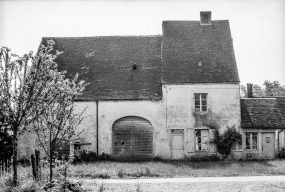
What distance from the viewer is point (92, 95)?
26.7 meters

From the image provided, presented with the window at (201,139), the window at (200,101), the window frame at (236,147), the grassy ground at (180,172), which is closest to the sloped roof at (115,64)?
the window at (200,101)

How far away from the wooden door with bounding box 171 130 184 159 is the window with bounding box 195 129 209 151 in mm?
1018

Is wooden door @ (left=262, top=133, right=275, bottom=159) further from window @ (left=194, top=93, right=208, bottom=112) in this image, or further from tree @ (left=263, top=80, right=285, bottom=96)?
tree @ (left=263, top=80, right=285, bottom=96)

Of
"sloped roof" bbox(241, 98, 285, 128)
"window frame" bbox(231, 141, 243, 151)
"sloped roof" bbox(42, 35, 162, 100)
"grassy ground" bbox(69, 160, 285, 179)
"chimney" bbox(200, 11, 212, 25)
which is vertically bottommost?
"grassy ground" bbox(69, 160, 285, 179)

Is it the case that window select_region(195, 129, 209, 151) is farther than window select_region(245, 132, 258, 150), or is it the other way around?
window select_region(245, 132, 258, 150)

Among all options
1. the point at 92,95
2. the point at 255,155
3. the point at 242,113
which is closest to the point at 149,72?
the point at 92,95

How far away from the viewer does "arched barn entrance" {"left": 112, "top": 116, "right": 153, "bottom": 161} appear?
2655 centimetres

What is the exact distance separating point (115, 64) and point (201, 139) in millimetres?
8119

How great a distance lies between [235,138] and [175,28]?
9412mm

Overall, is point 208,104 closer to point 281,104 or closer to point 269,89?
point 281,104

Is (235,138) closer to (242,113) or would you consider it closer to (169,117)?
(242,113)

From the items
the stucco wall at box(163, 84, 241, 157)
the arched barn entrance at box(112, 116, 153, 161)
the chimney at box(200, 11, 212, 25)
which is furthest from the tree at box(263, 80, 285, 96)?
the arched barn entrance at box(112, 116, 153, 161)

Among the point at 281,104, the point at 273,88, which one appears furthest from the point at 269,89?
the point at 281,104

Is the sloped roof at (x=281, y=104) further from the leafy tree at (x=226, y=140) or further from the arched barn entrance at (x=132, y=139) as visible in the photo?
the arched barn entrance at (x=132, y=139)
